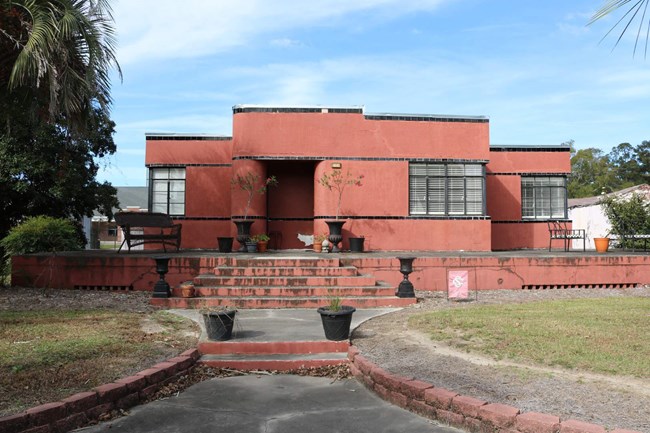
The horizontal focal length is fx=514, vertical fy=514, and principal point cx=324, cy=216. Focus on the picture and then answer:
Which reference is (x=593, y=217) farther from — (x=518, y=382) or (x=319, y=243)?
(x=518, y=382)

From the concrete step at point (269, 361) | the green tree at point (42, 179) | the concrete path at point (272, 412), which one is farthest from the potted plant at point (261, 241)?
the concrete path at point (272, 412)

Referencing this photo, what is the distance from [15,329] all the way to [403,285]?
671 cm

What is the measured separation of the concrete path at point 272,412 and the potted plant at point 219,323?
3.57ft

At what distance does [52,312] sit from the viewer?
868 cm

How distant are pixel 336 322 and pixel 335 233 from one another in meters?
7.71

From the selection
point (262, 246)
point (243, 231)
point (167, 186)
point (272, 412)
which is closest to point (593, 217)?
point (262, 246)

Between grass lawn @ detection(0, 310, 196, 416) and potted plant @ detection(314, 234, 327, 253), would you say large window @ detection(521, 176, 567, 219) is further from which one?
grass lawn @ detection(0, 310, 196, 416)

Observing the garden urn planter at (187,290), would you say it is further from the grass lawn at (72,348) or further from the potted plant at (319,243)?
the potted plant at (319,243)

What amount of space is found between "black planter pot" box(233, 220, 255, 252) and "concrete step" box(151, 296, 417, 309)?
4521 mm

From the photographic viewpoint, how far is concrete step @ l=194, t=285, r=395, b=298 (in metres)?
10.2

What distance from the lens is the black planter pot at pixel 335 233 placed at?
14.4 metres

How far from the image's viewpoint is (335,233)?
14.5 metres

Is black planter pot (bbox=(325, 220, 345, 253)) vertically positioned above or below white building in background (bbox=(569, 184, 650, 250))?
below

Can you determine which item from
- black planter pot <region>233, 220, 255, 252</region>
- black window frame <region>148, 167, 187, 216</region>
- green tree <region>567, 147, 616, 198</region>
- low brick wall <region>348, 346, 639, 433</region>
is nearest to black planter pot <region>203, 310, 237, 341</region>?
low brick wall <region>348, 346, 639, 433</region>
